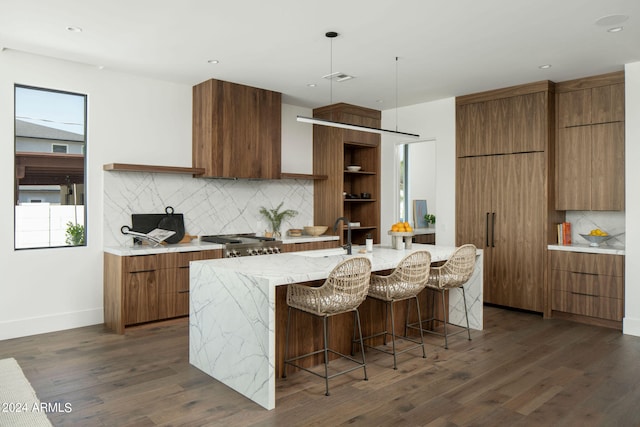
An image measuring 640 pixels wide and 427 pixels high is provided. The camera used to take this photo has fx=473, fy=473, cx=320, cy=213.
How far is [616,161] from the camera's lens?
5.02 meters

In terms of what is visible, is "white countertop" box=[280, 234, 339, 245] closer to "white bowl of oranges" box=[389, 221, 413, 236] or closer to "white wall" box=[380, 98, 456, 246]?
"white wall" box=[380, 98, 456, 246]

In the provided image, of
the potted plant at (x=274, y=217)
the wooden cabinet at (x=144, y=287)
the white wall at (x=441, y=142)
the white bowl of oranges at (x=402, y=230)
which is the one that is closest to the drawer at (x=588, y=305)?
the white wall at (x=441, y=142)

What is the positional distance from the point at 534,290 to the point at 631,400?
2.41 metres

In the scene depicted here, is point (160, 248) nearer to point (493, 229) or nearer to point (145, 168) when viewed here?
point (145, 168)

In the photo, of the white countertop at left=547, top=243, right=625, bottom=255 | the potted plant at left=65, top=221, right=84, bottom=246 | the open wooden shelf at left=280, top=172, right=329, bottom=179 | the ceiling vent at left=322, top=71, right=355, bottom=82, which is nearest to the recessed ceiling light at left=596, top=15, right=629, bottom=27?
the white countertop at left=547, top=243, right=625, bottom=255

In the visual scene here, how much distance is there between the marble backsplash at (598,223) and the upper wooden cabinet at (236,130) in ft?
12.0

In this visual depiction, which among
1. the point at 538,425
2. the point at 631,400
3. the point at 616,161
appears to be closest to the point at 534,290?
the point at 616,161

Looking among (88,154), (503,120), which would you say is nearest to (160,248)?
(88,154)

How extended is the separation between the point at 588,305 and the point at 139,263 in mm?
4710

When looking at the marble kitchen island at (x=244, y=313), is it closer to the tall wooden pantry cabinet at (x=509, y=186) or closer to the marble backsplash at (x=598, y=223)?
the tall wooden pantry cabinet at (x=509, y=186)

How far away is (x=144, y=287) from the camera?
15.6ft

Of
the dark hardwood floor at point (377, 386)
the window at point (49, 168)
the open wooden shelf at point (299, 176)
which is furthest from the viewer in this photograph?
the open wooden shelf at point (299, 176)

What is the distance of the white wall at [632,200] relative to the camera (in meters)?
4.71

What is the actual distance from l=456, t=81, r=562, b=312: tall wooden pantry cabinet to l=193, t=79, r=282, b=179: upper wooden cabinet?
2446 millimetres
